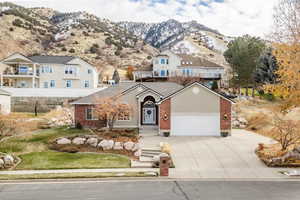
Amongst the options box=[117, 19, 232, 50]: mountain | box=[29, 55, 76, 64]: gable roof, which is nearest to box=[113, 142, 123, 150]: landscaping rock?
box=[29, 55, 76, 64]: gable roof

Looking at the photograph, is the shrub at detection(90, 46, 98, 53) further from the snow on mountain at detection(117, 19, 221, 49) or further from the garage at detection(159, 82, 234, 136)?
the snow on mountain at detection(117, 19, 221, 49)

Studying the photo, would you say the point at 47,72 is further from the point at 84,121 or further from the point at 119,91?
the point at 119,91

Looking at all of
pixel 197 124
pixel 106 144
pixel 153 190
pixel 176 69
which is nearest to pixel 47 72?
pixel 176 69

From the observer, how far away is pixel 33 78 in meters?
46.2

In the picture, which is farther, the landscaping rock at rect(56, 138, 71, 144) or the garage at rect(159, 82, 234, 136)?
the garage at rect(159, 82, 234, 136)

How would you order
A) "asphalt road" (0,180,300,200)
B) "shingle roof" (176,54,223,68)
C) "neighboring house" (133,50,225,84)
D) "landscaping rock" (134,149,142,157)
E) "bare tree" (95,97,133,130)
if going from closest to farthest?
"asphalt road" (0,180,300,200), "landscaping rock" (134,149,142,157), "bare tree" (95,97,133,130), "neighboring house" (133,50,225,84), "shingle roof" (176,54,223,68)

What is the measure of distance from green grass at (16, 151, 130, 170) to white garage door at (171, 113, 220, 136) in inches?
347

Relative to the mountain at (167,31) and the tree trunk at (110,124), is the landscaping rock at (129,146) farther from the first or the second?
the mountain at (167,31)

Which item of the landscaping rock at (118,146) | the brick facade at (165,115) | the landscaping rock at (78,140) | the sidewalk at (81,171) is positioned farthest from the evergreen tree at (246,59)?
the sidewalk at (81,171)

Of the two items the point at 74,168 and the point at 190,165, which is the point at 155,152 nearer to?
the point at 190,165

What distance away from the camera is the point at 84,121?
29.9 meters

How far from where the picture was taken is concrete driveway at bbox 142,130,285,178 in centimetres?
1614

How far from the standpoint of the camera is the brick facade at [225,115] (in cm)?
2708

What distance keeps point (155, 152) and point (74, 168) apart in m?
6.36
